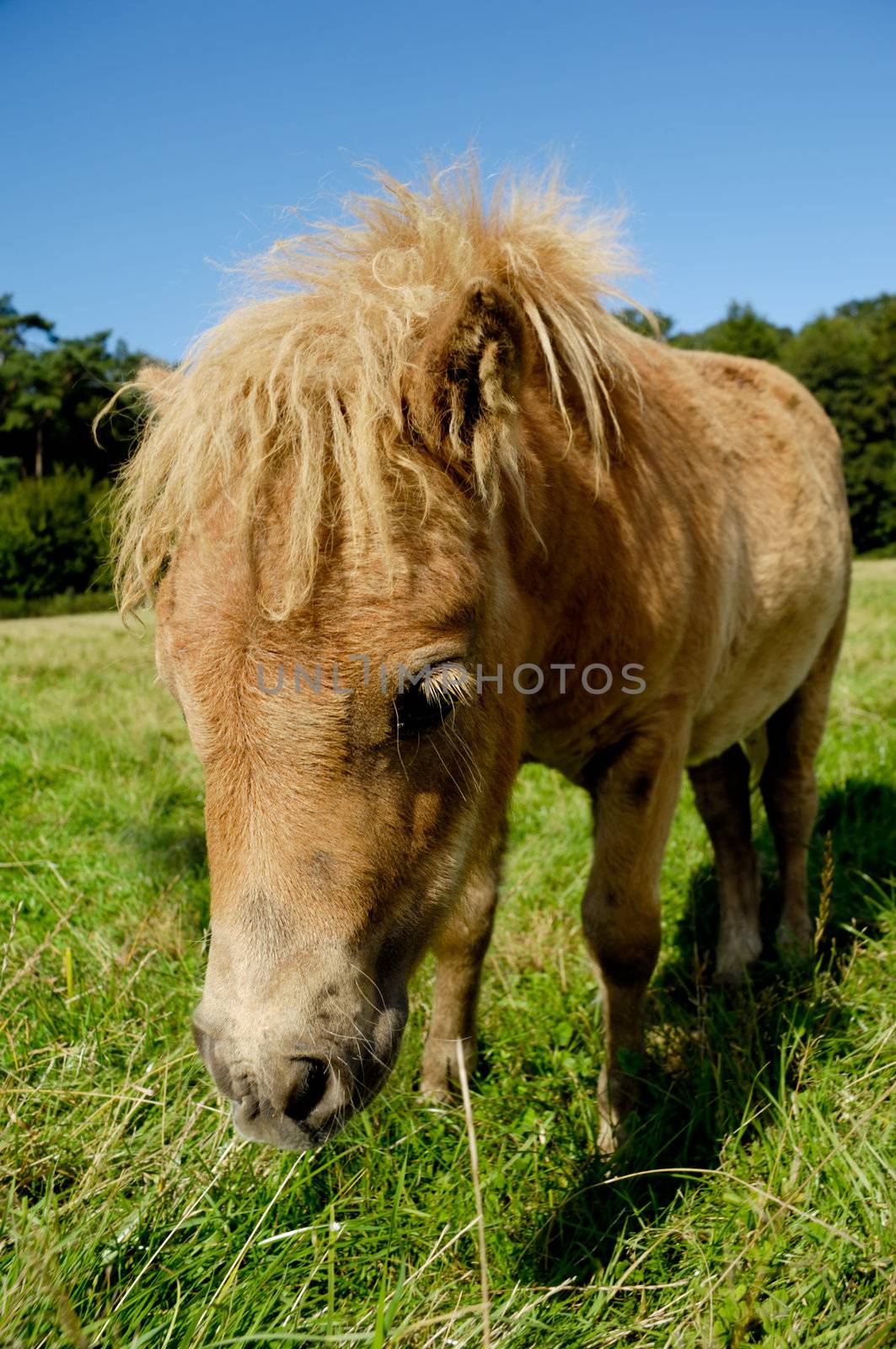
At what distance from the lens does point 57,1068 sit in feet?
8.22

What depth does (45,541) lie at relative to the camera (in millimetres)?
27375

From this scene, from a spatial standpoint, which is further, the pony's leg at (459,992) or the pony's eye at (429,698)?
the pony's leg at (459,992)

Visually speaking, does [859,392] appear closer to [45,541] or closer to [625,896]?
[45,541]

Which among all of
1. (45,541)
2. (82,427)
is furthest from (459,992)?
(82,427)

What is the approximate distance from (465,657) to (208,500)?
26.9 inches

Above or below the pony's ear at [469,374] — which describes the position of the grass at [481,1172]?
below

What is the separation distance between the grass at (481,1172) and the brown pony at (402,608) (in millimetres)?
349

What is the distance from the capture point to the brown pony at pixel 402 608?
1599 mm

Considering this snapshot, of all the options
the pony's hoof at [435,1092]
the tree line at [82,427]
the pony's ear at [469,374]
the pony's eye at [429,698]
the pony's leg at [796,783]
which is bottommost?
the pony's hoof at [435,1092]

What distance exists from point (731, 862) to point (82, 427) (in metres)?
43.9

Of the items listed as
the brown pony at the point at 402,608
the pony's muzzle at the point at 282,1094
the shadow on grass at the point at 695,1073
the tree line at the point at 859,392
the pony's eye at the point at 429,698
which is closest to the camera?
the pony's muzzle at the point at 282,1094

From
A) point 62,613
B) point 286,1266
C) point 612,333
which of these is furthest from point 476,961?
point 62,613

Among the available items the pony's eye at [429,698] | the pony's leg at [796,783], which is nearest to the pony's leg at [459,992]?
the pony's eye at [429,698]

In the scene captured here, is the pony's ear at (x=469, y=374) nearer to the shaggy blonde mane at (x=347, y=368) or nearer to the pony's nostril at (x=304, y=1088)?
the shaggy blonde mane at (x=347, y=368)
